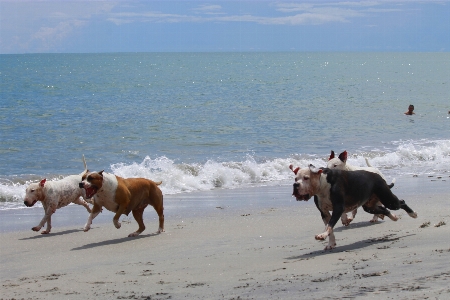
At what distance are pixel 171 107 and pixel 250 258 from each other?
109 ft

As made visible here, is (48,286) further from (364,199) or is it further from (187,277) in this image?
(364,199)

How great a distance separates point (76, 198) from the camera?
1206 cm

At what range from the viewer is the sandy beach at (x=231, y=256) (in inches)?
263

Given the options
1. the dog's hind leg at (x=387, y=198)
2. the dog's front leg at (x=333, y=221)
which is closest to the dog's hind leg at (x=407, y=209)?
the dog's hind leg at (x=387, y=198)

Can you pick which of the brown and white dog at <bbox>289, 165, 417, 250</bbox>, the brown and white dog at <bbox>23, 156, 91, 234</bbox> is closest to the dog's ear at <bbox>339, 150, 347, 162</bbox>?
the brown and white dog at <bbox>289, 165, 417, 250</bbox>

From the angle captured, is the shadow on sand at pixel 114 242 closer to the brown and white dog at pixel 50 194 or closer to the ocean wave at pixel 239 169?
the brown and white dog at pixel 50 194

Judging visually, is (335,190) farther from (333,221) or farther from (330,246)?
(330,246)

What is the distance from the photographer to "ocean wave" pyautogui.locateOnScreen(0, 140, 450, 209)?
54.5 feet

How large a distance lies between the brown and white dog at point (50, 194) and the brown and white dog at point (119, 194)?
37.5 inches

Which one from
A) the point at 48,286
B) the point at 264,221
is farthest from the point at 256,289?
the point at 264,221

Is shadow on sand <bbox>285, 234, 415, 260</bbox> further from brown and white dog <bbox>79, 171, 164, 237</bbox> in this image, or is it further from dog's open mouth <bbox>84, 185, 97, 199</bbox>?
dog's open mouth <bbox>84, 185, 97, 199</bbox>

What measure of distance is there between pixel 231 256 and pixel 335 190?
4.57ft

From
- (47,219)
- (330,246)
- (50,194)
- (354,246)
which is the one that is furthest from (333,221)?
(50,194)

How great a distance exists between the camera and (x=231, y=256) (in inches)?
336
